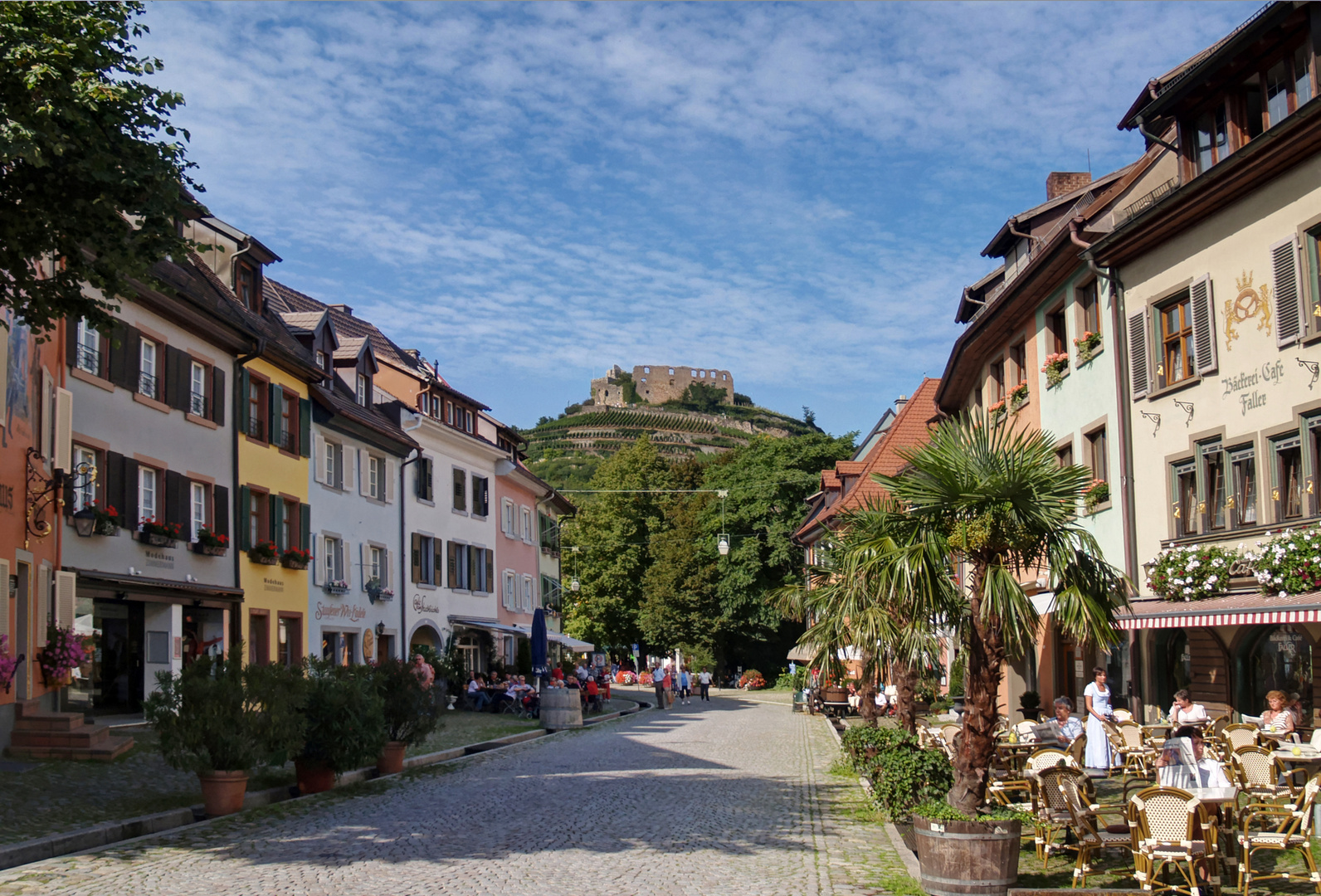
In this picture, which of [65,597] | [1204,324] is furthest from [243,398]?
[1204,324]

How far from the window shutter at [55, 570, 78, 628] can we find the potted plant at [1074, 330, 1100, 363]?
18222 mm

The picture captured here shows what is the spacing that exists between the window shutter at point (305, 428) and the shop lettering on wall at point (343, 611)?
13.2 ft

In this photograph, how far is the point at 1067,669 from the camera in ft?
93.5

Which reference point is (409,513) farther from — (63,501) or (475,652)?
(63,501)

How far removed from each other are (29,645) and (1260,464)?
60.1 ft

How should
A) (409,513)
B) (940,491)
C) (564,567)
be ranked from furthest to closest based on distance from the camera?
(564,567) → (409,513) → (940,491)

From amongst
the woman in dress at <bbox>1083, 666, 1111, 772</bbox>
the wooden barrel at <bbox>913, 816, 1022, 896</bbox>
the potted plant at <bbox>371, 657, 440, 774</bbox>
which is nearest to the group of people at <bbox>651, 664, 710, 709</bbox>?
the potted plant at <bbox>371, 657, 440, 774</bbox>

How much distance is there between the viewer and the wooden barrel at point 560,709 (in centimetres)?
3281

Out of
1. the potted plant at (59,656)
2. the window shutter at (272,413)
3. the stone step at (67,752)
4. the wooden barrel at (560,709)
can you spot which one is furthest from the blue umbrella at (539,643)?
the stone step at (67,752)

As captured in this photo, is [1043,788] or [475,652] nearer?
[1043,788]

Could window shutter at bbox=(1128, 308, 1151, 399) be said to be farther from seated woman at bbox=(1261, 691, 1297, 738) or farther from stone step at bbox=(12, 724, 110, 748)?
stone step at bbox=(12, 724, 110, 748)

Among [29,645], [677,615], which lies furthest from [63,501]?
[677,615]

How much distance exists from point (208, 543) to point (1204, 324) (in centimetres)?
1923

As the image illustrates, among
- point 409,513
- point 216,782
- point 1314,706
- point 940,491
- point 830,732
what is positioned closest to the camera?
point 940,491
